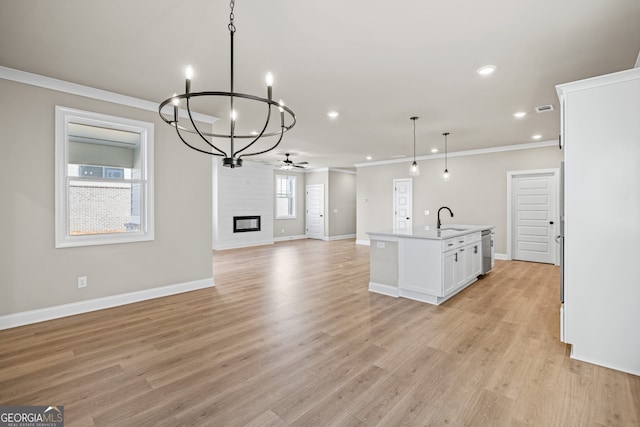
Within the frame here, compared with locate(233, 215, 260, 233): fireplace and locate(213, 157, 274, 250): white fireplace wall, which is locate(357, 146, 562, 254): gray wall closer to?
locate(213, 157, 274, 250): white fireplace wall

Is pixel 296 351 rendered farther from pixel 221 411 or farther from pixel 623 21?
pixel 623 21

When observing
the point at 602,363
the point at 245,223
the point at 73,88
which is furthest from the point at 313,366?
the point at 245,223

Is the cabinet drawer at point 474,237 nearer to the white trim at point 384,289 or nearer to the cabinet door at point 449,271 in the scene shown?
the cabinet door at point 449,271

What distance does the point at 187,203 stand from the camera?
4.68m

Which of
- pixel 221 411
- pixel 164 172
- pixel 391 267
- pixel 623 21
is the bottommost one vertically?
pixel 221 411

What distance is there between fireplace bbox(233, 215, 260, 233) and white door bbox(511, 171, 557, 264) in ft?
23.1

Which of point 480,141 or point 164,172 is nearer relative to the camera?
point 164,172

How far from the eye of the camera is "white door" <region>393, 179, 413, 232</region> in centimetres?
894

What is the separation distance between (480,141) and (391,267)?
405 centimetres

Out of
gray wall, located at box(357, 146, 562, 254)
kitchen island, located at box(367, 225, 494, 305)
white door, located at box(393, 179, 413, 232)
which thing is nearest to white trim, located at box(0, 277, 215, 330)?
kitchen island, located at box(367, 225, 494, 305)

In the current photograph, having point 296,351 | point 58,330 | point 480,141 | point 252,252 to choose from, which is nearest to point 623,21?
point 296,351

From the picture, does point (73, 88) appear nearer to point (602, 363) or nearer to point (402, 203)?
point (602, 363)

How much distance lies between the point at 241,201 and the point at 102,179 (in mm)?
5586

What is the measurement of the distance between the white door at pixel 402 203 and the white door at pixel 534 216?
2.57 metres
